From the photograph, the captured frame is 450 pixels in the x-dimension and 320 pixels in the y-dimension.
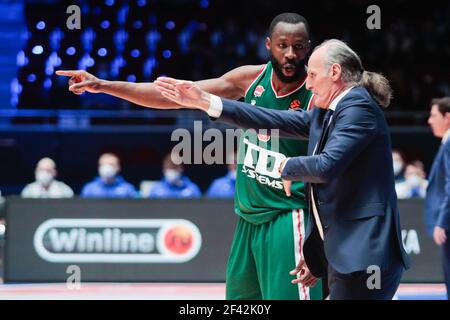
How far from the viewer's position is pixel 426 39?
1546cm

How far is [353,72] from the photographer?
3469 millimetres

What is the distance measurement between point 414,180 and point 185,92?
25.5 feet

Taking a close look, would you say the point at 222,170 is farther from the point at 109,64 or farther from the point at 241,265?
the point at 241,265

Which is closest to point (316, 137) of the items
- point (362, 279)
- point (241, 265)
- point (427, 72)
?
point (362, 279)

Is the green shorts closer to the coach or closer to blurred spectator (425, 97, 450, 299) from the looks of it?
the coach

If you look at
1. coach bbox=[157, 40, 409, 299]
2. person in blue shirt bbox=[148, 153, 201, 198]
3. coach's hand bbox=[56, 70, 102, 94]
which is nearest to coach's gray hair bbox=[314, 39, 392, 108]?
coach bbox=[157, 40, 409, 299]

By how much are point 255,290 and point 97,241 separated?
5502 millimetres

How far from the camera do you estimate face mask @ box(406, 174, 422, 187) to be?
10.7 meters

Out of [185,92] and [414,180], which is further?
[414,180]

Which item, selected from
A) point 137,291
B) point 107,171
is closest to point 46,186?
point 107,171

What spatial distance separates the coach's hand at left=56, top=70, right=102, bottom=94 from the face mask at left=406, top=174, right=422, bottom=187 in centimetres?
744

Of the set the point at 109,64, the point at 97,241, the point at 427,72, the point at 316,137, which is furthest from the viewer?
the point at 427,72

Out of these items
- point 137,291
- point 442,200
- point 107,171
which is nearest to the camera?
point 442,200

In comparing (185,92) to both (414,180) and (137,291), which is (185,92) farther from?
(414,180)
